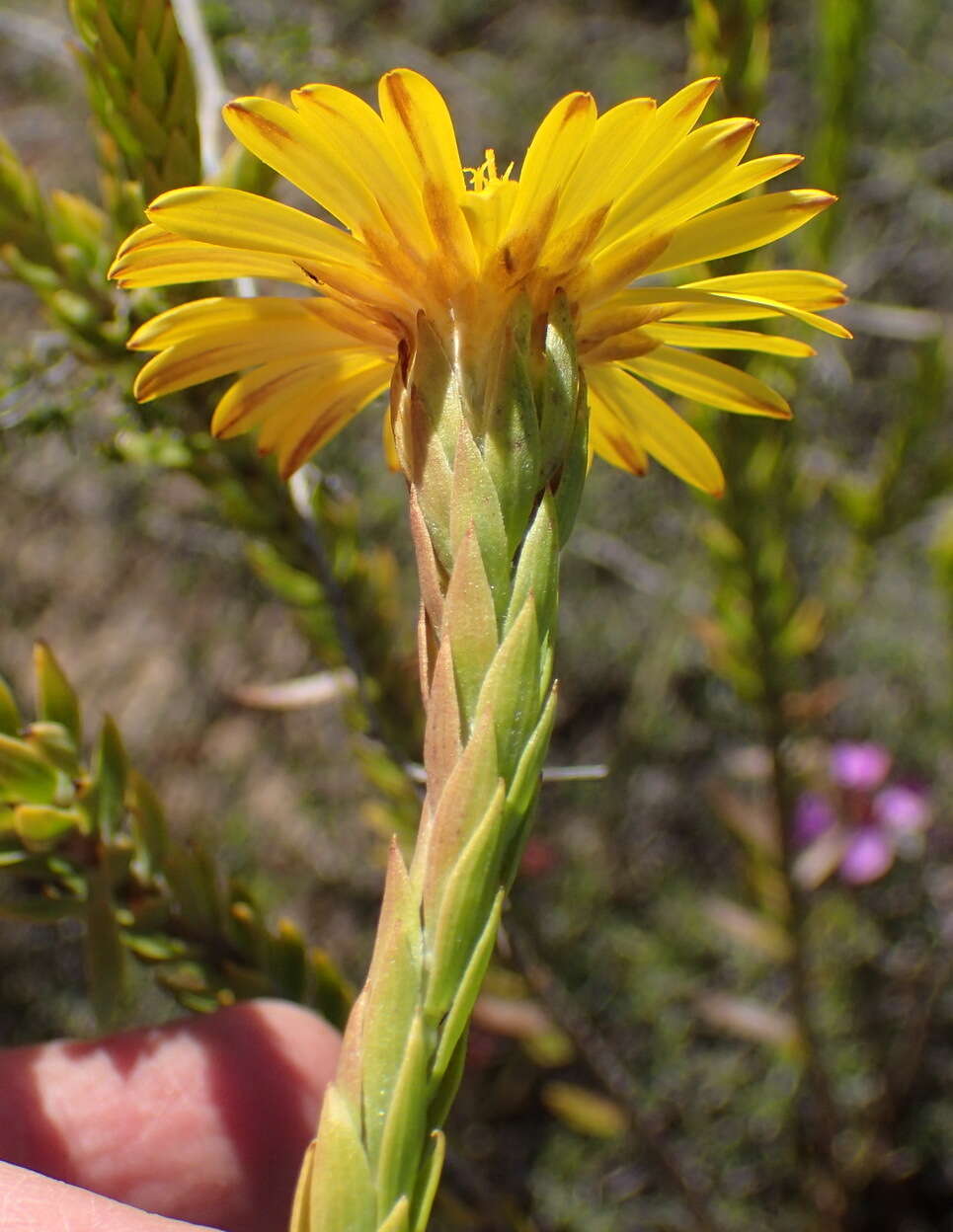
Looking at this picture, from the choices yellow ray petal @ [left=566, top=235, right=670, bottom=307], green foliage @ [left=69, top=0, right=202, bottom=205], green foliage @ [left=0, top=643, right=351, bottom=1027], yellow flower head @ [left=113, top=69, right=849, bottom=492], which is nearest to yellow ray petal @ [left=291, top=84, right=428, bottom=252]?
yellow flower head @ [left=113, top=69, right=849, bottom=492]

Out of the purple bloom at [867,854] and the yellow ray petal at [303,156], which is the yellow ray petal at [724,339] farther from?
the purple bloom at [867,854]

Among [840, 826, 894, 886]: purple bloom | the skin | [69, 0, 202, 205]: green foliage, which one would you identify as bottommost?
[840, 826, 894, 886]: purple bloom

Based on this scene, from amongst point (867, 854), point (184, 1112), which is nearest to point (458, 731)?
point (184, 1112)

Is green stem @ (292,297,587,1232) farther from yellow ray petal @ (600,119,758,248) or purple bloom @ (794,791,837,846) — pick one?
purple bloom @ (794,791,837,846)

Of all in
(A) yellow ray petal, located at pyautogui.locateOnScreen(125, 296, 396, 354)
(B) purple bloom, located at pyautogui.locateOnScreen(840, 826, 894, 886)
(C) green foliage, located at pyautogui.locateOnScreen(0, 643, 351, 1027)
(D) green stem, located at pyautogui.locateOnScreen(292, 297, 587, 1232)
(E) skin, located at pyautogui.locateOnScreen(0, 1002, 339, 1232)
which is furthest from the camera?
(B) purple bloom, located at pyautogui.locateOnScreen(840, 826, 894, 886)

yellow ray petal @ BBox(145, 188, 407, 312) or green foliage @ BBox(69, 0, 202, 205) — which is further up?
green foliage @ BBox(69, 0, 202, 205)

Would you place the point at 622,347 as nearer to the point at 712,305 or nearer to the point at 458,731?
the point at 712,305

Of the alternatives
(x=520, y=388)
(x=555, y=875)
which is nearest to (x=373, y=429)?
(x=555, y=875)
